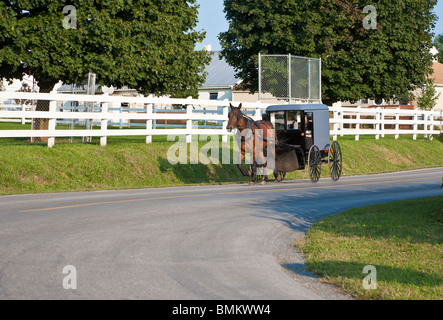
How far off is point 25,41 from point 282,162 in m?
9.97

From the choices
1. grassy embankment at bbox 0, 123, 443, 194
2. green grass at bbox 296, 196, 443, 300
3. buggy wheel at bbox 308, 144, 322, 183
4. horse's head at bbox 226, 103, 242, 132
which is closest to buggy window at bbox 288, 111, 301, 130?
buggy wheel at bbox 308, 144, 322, 183

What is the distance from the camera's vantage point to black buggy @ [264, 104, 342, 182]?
18.1m

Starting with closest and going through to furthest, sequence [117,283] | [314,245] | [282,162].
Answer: [117,283] < [314,245] < [282,162]

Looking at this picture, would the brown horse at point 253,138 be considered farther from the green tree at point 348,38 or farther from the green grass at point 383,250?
the green tree at point 348,38

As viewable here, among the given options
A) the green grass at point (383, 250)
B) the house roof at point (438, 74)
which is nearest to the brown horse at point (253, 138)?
the green grass at point (383, 250)

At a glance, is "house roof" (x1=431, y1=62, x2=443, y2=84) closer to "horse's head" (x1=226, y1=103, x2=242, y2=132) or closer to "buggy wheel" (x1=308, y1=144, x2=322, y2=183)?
"buggy wheel" (x1=308, y1=144, x2=322, y2=183)

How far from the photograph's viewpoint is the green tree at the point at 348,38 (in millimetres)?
38594

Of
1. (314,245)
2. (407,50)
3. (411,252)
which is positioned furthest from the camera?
(407,50)

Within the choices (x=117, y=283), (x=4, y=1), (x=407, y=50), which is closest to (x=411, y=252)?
(x=117, y=283)

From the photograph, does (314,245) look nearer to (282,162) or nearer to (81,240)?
(81,240)

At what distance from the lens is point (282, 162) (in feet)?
59.7

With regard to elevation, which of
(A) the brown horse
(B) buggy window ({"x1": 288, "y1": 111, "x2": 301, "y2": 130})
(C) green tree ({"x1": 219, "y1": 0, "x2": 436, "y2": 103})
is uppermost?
(C) green tree ({"x1": 219, "y1": 0, "x2": 436, "y2": 103})

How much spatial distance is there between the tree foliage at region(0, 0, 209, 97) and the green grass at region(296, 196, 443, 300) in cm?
1341

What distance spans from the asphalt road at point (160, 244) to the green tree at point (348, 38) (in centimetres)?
2506
